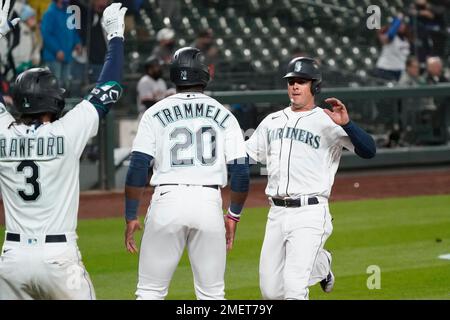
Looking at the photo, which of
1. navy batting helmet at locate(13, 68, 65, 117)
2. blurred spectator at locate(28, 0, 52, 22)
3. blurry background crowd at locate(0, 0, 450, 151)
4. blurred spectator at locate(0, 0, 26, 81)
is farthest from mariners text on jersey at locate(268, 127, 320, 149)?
blurred spectator at locate(28, 0, 52, 22)

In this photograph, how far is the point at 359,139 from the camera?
7.02 meters

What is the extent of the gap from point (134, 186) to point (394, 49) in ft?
41.3

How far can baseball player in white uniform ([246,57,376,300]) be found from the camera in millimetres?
6945

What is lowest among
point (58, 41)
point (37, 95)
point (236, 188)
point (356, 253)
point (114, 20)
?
point (356, 253)

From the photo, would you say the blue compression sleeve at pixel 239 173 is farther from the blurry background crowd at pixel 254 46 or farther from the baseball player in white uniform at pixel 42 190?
the blurry background crowd at pixel 254 46

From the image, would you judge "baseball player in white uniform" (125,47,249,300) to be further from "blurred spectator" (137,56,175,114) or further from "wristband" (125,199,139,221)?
"blurred spectator" (137,56,175,114)

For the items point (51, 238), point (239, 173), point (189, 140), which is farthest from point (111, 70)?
point (239, 173)

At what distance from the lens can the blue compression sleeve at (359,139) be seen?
23.0 ft

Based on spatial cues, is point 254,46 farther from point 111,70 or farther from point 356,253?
point 111,70

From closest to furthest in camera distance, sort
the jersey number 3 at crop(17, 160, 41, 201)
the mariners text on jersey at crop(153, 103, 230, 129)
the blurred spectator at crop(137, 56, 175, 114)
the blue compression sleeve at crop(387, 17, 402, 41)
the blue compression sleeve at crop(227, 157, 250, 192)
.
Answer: the jersey number 3 at crop(17, 160, 41, 201) → the mariners text on jersey at crop(153, 103, 230, 129) → the blue compression sleeve at crop(227, 157, 250, 192) → the blurred spectator at crop(137, 56, 175, 114) → the blue compression sleeve at crop(387, 17, 402, 41)

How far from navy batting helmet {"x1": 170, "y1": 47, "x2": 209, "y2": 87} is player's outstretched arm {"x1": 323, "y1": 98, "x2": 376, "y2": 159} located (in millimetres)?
877

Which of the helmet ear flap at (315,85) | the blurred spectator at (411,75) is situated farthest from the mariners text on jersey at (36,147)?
the blurred spectator at (411,75)

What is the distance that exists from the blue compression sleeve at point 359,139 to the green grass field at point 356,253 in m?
1.85
